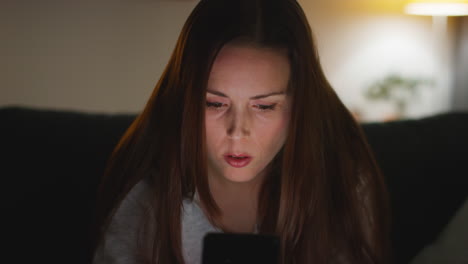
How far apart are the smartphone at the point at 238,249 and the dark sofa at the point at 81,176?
68 centimetres

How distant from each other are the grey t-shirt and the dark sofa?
23 centimetres

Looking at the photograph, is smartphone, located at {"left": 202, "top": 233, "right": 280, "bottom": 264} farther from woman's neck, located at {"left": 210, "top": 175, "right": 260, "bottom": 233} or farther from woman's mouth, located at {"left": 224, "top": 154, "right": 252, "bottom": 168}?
woman's neck, located at {"left": 210, "top": 175, "right": 260, "bottom": 233}

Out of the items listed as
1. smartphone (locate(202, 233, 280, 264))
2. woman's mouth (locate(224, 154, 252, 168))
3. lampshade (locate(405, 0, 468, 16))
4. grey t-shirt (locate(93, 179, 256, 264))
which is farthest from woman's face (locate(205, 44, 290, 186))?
lampshade (locate(405, 0, 468, 16))

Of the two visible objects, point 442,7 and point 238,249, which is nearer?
point 238,249

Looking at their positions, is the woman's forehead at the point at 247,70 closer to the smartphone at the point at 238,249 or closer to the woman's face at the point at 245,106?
the woman's face at the point at 245,106

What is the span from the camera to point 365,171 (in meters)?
1.01

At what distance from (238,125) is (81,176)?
516 millimetres

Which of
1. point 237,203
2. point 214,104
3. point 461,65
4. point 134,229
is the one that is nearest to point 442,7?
point 461,65

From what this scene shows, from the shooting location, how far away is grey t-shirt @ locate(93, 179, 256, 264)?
88cm

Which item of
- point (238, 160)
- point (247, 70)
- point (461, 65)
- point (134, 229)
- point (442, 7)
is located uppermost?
point (442, 7)

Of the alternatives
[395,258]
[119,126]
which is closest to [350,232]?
[395,258]

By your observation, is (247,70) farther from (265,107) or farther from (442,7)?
(442,7)

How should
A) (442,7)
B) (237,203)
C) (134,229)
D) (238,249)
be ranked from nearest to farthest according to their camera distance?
(238,249)
(134,229)
(237,203)
(442,7)

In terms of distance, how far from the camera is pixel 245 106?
79cm
